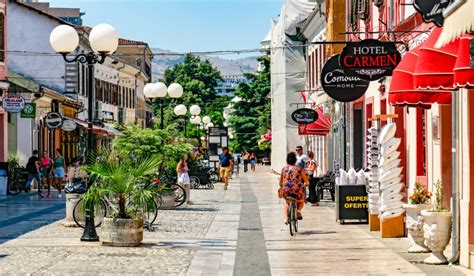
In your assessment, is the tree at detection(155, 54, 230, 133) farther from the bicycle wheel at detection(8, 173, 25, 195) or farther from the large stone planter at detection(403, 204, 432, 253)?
the large stone planter at detection(403, 204, 432, 253)

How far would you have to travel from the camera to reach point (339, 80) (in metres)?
24.1

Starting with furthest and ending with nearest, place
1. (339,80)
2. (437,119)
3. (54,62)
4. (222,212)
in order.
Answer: (54,62) → (222,212) → (339,80) → (437,119)

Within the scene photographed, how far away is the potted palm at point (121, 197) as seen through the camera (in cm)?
1736

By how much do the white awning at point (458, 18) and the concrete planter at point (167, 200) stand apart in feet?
60.8

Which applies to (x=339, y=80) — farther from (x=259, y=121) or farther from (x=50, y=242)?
(x=259, y=121)

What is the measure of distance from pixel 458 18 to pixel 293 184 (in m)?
11.1

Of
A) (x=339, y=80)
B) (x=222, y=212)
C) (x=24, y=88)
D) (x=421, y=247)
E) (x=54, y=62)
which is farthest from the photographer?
(x=54, y=62)

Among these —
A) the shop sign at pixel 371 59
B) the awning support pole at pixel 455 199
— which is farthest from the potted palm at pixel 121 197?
the awning support pole at pixel 455 199

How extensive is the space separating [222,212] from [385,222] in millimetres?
9233

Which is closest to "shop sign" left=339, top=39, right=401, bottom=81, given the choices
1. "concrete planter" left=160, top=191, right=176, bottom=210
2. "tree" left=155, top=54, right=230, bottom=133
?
"concrete planter" left=160, top=191, right=176, bottom=210

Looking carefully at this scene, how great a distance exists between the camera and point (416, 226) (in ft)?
52.1

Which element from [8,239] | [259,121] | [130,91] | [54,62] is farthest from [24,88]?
[259,121]

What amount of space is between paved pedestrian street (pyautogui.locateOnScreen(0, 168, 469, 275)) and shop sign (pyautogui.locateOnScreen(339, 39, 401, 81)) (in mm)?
3015

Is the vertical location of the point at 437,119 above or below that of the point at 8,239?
above
